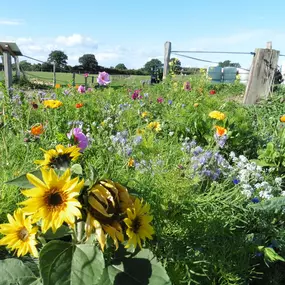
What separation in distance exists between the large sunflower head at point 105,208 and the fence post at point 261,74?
208 inches

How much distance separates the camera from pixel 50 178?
823 millimetres

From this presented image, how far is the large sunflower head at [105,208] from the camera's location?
2.78 feet

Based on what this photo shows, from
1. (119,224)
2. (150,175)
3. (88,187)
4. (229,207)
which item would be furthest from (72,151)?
(229,207)

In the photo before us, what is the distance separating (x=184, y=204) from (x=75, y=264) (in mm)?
575

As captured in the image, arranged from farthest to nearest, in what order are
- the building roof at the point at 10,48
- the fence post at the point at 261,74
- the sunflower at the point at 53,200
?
the fence post at the point at 261,74 < the building roof at the point at 10,48 < the sunflower at the point at 53,200

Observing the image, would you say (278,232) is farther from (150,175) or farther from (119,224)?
(119,224)

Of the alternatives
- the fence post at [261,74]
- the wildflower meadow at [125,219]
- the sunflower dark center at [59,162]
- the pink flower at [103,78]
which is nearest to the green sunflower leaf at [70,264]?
the wildflower meadow at [125,219]

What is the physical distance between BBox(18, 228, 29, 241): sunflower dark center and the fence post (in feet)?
17.5

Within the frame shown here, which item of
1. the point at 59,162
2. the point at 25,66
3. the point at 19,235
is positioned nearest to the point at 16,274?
the point at 19,235

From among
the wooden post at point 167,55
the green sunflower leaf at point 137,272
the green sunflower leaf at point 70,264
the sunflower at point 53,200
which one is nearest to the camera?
the sunflower at point 53,200

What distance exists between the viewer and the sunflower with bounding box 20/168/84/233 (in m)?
0.82

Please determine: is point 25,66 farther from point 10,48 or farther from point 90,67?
point 10,48

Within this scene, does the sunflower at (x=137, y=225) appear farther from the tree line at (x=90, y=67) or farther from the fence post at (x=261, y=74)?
the tree line at (x=90, y=67)

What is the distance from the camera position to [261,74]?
5.77 meters
